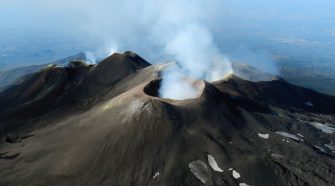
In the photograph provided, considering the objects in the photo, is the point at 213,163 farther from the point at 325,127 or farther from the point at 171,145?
the point at 325,127

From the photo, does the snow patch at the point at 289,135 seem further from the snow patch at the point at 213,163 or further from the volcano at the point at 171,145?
the snow patch at the point at 213,163

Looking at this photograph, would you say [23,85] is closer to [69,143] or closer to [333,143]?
[69,143]

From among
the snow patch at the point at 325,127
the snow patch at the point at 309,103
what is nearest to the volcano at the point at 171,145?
the snow patch at the point at 325,127

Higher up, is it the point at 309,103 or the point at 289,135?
the point at 289,135

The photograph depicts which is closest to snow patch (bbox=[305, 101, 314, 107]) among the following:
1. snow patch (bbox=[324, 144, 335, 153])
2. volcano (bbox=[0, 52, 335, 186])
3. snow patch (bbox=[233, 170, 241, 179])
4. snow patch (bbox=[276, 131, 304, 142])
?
volcano (bbox=[0, 52, 335, 186])

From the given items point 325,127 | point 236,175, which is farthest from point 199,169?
point 325,127
